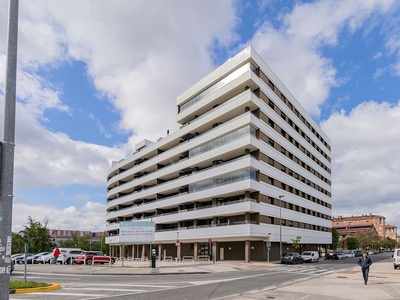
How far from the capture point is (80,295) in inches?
532

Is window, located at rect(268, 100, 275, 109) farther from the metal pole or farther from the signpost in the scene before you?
the metal pole

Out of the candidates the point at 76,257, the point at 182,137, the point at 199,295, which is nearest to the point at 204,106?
the point at 182,137

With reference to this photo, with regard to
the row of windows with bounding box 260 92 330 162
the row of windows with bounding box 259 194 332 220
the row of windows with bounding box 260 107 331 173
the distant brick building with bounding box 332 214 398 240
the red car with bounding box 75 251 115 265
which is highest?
the row of windows with bounding box 260 92 330 162

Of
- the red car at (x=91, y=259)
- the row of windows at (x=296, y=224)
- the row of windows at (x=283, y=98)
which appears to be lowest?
the red car at (x=91, y=259)

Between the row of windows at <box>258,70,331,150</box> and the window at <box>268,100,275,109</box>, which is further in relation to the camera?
the window at <box>268,100,275,109</box>

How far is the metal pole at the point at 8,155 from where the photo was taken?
209 inches

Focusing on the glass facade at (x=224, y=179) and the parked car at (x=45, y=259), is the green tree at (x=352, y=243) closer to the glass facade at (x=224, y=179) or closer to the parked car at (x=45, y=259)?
the glass facade at (x=224, y=179)

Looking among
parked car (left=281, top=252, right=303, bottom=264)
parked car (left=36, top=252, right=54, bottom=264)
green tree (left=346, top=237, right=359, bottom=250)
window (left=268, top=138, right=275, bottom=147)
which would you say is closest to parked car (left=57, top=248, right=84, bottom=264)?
parked car (left=36, top=252, right=54, bottom=264)

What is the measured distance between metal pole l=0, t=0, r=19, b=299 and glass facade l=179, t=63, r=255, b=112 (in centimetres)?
4461

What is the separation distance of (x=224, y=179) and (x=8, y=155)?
4414cm

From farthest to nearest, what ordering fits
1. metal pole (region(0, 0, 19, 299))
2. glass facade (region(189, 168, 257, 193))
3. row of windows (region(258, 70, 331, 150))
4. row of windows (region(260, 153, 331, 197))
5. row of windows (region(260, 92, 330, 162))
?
row of windows (region(258, 70, 331, 150))
row of windows (region(260, 92, 330, 162))
row of windows (region(260, 153, 331, 197))
glass facade (region(189, 168, 257, 193))
metal pole (region(0, 0, 19, 299))

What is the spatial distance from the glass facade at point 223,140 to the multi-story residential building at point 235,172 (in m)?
Answer: 0.14

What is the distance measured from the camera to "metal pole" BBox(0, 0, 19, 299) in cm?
530

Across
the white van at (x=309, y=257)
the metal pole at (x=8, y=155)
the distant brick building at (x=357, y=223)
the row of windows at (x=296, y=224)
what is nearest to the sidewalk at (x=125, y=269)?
the row of windows at (x=296, y=224)
